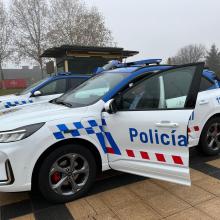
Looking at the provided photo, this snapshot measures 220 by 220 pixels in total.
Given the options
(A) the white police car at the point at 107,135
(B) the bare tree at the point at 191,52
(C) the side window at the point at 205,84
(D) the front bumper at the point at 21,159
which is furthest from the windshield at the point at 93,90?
→ (B) the bare tree at the point at 191,52

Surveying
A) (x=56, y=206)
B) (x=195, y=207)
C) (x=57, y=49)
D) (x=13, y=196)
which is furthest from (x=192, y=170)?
(x=57, y=49)

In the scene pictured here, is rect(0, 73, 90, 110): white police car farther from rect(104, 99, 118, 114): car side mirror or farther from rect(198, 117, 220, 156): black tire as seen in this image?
rect(104, 99, 118, 114): car side mirror

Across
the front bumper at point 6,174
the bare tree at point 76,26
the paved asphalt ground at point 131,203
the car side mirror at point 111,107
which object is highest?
the bare tree at point 76,26

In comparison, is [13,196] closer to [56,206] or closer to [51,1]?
[56,206]

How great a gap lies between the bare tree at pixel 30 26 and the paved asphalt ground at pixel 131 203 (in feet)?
103

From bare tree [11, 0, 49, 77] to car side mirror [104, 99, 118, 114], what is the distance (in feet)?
103

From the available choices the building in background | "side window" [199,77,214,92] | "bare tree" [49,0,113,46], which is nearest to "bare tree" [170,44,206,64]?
"bare tree" [49,0,113,46]

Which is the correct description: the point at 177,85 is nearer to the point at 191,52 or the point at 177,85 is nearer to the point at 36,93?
the point at 36,93

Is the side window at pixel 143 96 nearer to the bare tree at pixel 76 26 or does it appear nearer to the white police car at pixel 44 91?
the white police car at pixel 44 91

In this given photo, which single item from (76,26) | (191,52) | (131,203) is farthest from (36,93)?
(191,52)

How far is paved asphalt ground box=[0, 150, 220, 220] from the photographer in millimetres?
3082

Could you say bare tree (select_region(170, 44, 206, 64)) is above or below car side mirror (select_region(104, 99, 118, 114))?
above

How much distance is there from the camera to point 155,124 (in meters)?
3.29

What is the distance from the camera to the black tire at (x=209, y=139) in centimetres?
468
